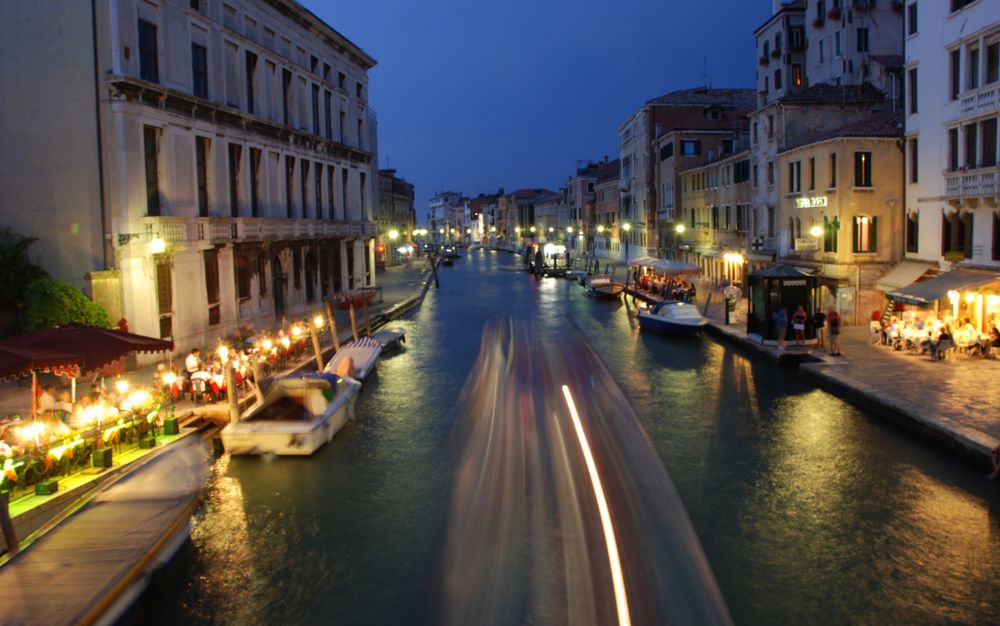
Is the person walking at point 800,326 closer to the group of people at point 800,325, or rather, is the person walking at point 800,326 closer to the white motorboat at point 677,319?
the group of people at point 800,325

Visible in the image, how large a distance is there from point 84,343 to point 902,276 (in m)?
26.2

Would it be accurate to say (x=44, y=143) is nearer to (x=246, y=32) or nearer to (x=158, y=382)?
(x=158, y=382)

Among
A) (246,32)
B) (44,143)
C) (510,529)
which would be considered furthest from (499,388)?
(246,32)

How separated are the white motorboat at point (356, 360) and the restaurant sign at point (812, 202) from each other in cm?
1860

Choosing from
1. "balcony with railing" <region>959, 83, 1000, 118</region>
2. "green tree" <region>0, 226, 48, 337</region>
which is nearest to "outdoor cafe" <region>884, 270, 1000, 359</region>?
"balcony with railing" <region>959, 83, 1000, 118</region>

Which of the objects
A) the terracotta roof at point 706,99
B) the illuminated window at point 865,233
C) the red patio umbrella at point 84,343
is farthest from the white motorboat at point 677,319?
the terracotta roof at point 706,99

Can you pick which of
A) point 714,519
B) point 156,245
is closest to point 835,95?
point 156,245

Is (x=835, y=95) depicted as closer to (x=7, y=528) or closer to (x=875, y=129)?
(x=875, y=129)

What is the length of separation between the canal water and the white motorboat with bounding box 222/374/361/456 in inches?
14.0

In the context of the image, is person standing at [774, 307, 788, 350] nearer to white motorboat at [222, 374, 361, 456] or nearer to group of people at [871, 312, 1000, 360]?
group of people at [871, 312, 1000, 360]

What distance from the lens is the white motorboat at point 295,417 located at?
18000mm

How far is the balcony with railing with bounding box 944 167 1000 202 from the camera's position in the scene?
24625mm

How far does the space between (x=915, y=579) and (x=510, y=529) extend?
5.76 metres

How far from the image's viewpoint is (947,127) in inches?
1080
